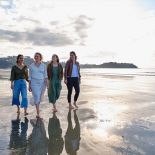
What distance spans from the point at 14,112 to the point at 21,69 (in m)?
1.42

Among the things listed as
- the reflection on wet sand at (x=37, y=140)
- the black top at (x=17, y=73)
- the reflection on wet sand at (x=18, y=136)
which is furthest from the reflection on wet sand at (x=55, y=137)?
the black top at (x=17, y=73)

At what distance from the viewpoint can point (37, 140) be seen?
7355 millimetres

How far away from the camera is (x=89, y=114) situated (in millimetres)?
10789

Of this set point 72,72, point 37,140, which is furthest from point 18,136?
point 72,72

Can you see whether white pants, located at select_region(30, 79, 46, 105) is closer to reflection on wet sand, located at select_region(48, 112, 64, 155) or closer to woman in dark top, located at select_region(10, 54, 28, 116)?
woman in dark top, located at select_region(10, 54, 28, 116)

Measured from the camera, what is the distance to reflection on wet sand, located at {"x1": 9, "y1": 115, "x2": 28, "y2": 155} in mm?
6627

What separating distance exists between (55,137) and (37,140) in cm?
47

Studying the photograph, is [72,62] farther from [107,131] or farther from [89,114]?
[107,131]

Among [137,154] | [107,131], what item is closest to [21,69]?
[107,131]

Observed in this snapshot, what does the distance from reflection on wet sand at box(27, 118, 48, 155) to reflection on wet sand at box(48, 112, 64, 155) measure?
0.38ft

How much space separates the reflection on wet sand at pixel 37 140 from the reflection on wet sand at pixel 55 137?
0.38ft

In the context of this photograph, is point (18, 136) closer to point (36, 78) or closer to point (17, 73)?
point (36, 78)

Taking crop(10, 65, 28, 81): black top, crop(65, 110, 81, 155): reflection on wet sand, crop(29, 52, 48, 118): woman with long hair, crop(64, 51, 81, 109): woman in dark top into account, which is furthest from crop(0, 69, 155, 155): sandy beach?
crop(10, 65, 28, 81): black top

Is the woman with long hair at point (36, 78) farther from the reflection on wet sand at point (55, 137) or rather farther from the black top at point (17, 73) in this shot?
the reflection on wet sand at point (55, 137)
